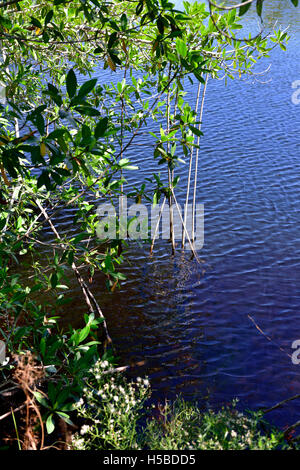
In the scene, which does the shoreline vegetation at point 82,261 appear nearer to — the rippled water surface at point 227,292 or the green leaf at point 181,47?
the green leaf at point 181,47

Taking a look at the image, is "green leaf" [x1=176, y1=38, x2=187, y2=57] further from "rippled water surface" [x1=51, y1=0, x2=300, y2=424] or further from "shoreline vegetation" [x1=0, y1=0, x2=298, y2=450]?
"rippled water surface" [x1=51, y1=0, x2=300, y2=424]

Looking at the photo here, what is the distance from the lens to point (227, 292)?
297 inches

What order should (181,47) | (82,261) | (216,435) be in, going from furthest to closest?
(82,261) < (181,47) < (216,435)

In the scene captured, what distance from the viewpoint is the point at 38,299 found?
24.1 feet

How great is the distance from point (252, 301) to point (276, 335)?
0.89 meters

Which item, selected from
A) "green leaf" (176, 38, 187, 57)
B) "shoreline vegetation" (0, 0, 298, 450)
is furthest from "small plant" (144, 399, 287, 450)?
"green leaf" (176, 38, 187, 57)

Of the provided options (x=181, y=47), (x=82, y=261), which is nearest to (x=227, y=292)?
(x=82, y=261)

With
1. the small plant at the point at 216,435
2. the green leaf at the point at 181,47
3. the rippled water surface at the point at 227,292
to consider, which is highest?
the green leaf at the point at 181,47

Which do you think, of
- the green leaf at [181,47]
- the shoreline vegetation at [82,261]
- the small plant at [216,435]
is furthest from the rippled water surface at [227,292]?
the green leaf at [181,47]

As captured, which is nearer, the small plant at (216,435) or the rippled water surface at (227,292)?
the small plant at (216,435)

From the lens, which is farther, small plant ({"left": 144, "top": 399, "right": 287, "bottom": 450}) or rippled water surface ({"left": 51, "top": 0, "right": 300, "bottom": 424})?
rippled water surface ({"left": 51, "top": 0, "right": 300, "bottom": 424})

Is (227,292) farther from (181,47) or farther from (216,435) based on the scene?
(181,47)

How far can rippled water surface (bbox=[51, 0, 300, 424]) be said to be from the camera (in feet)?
18.8

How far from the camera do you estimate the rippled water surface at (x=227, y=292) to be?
5.74 meters
